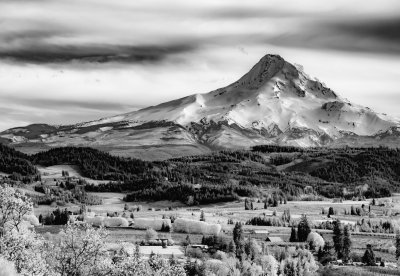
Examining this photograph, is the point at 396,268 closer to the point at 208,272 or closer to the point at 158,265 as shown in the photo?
the point at 208,272

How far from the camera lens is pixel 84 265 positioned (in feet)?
254

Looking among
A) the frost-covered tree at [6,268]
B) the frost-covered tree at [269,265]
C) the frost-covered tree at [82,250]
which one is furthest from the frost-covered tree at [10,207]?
the frost-covered tree at [269,265]

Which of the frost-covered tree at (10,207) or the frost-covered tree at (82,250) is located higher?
the frost-covered tree at (10,207)

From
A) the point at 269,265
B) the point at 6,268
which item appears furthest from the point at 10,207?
the point at 269,265

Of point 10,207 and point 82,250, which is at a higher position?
point 10,207

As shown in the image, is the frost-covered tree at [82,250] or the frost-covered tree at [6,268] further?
the frost-covered tree at [82,250]

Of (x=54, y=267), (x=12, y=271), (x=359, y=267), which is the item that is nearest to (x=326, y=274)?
(x=359, y=267)

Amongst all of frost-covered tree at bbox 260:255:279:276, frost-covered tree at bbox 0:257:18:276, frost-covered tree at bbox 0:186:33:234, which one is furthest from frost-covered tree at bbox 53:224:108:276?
frost-covered tree at bbox 260:255:279:276

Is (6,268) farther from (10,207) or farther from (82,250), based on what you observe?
(10,207)

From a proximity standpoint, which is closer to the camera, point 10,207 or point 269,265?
point 10,207

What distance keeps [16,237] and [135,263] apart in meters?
18.8

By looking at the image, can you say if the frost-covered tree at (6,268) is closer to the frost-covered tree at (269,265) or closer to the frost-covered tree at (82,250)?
the frost-covered tree at (82,250)

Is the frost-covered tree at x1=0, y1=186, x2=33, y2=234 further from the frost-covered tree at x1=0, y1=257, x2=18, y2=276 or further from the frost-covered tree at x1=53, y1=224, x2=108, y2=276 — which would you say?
the frost-covered tree at x1=0, y1=257, x2=18, y2=276

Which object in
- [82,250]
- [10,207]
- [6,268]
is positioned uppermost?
[10,207]
